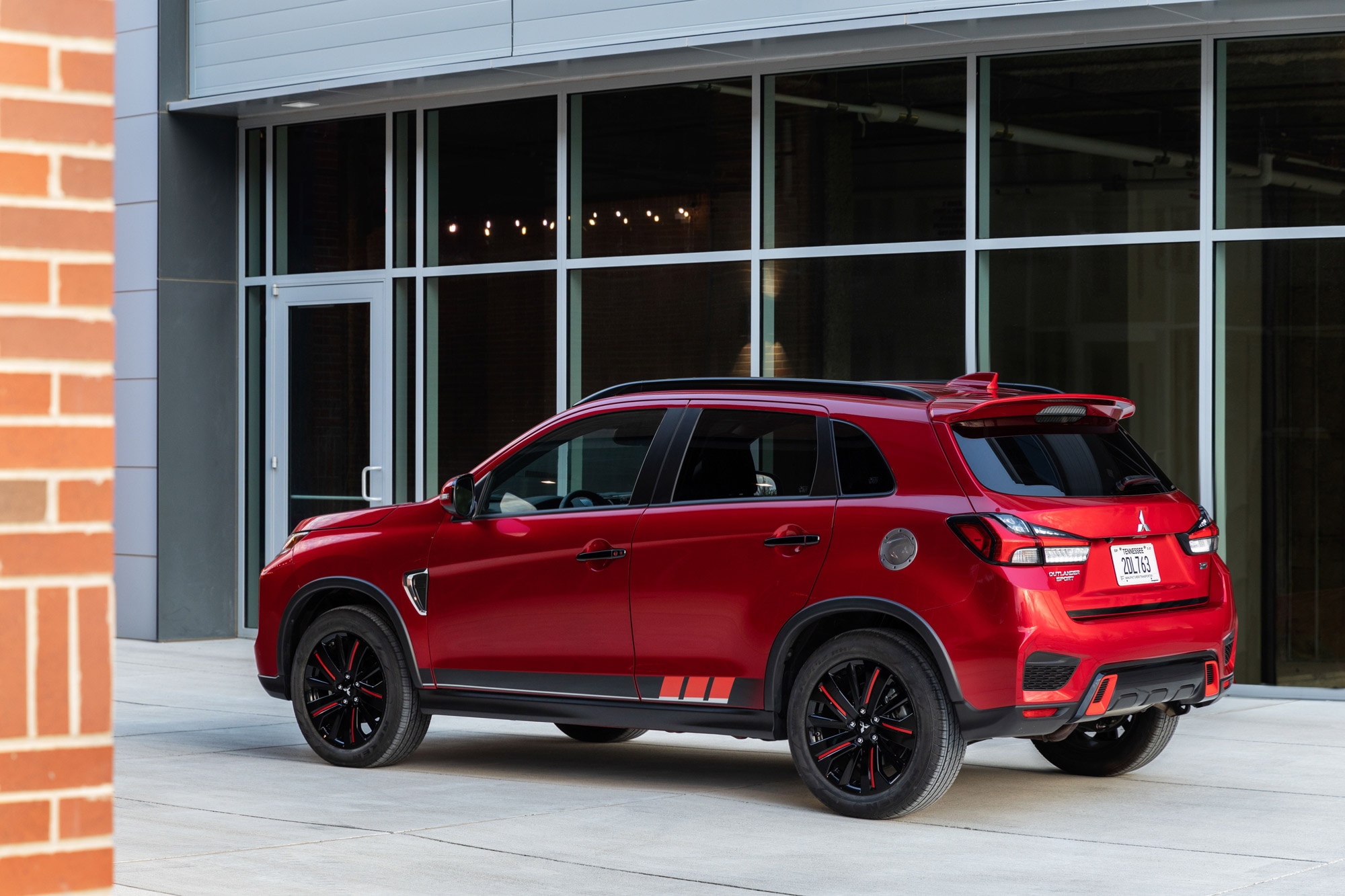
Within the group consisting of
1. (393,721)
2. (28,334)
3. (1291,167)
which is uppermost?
(1291,167)

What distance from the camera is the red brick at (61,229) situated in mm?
2031

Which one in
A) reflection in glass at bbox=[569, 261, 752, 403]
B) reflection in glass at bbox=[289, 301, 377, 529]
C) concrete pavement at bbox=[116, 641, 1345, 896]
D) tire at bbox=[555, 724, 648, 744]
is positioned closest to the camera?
concrete pavement at bbox=[116, 641, 1345, 896]

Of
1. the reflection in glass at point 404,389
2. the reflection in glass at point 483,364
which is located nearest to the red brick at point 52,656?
the reflection in glass at point 483,364

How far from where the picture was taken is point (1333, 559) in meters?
11.1

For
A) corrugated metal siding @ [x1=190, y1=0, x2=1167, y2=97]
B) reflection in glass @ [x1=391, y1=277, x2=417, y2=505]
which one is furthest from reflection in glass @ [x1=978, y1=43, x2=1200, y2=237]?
reflection in glass @ [x1=391, y1=277, x2=417, y2=505]

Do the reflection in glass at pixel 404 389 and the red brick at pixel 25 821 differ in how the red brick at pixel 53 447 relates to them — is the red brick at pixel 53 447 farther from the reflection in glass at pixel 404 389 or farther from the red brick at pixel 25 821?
the reflection in glass at pixel 404 389

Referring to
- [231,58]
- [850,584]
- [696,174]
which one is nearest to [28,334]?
[850,584]

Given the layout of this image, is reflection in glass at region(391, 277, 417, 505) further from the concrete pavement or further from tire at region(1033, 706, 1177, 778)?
tire at region(1033, 706, 1177, 778)

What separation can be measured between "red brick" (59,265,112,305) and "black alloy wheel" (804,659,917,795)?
206 inches

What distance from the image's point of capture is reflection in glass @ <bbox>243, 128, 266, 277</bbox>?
615 inches

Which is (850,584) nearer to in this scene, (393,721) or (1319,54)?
(393,721)

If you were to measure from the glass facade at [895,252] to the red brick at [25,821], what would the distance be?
10324mm

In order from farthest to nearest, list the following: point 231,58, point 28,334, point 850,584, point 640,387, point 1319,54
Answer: point 231,58 < point 1319,54 < point 640,387 < point 850,584 < point 28,334

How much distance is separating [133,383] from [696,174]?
18.2 feet
